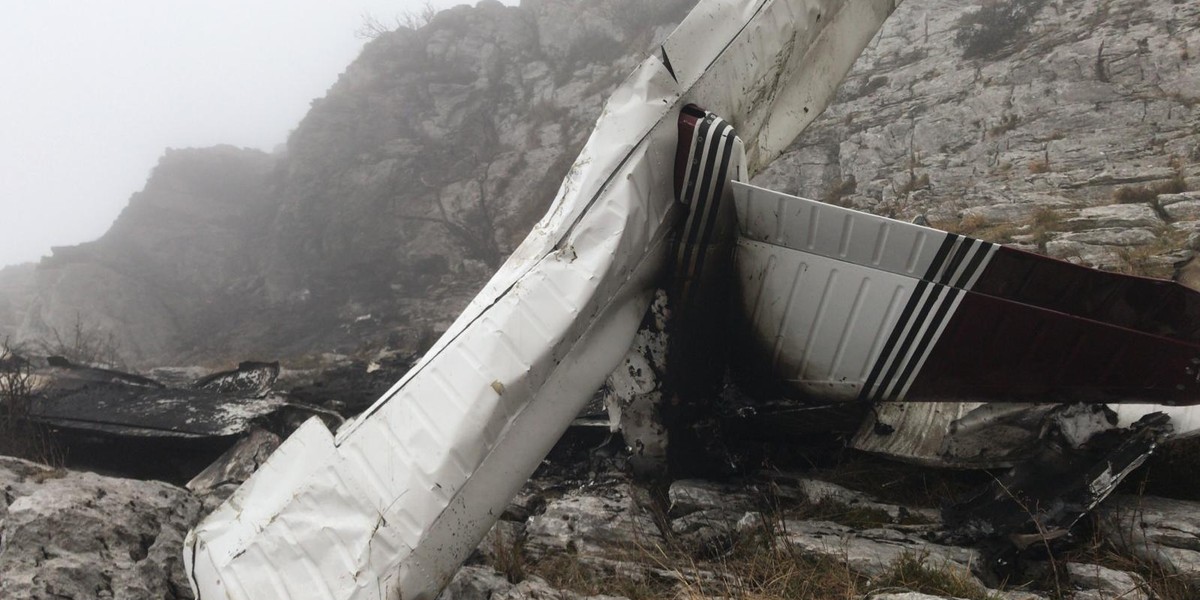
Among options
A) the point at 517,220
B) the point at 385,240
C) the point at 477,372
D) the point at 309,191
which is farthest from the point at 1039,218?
the point at 309,191

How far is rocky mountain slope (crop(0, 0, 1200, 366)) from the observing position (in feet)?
24.7

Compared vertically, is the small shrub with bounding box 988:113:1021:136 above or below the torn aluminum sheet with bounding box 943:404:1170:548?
below

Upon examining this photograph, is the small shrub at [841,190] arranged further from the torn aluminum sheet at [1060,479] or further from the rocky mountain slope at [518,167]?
the torn aluminum sheet at [1060,479]

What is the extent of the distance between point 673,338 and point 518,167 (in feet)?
44.4

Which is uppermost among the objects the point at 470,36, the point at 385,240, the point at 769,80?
the point at 470,36

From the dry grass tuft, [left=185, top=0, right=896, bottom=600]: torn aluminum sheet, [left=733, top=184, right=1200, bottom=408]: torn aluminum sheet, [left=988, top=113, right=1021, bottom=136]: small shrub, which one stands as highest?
[left=185, top=0, right=896, bottom=600]: torn aluminum sheet

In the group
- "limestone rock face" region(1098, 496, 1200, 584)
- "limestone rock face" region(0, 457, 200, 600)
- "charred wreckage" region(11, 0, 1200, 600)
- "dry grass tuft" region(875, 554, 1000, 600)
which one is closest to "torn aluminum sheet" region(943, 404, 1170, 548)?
"charred wreckage" region(11, 0, 1200, 600)

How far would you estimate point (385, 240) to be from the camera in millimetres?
15281

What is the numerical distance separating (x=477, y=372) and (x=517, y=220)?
40.9ft

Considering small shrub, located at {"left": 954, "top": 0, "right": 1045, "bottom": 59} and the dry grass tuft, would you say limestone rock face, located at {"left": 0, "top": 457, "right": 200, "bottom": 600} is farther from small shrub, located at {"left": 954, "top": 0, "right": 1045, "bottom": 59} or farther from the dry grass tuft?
small shrub, located at {"left": 954, "top": 0, "right": 1045, "bottom": 59}

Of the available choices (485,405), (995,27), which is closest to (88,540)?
(485,405)

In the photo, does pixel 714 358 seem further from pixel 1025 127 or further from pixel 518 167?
pixel 518 167

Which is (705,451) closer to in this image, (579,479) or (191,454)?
(579,479)

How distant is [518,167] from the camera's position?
15.5 meters
